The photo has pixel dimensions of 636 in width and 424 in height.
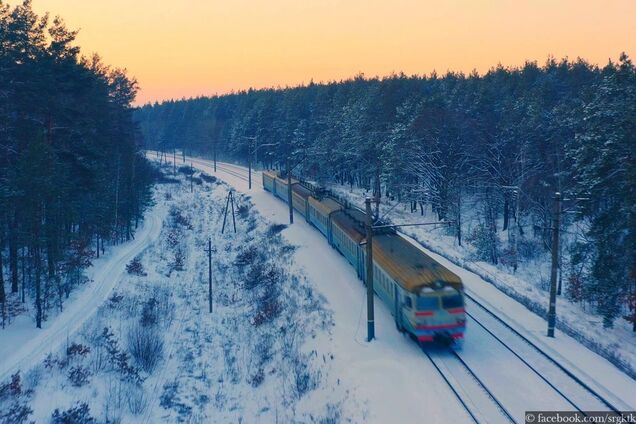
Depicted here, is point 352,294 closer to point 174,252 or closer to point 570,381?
point 570,381

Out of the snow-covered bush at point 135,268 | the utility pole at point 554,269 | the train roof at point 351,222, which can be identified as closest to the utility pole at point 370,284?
the train roof at point 351,222

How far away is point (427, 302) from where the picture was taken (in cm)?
1856

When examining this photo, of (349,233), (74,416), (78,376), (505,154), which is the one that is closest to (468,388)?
(74,416)

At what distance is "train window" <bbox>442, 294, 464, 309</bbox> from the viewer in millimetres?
18766

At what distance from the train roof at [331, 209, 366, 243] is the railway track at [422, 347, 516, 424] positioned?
10079 mm

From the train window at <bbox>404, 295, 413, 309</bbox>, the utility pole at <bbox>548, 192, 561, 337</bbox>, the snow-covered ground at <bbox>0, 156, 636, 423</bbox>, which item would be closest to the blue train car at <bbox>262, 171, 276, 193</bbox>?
the snow-covered ground at <bbox>0, 156, 636, 423</bbox>

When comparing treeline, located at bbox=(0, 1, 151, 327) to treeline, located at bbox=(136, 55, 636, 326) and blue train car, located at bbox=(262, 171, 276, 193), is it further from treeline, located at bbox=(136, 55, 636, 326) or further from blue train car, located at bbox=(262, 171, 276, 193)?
blue train car, located at bbox=(262, 171, 276, 193)

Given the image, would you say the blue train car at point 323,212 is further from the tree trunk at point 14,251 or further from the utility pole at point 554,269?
the tree trunk at point 14,251

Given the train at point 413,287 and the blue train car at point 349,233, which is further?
the blue train car at point 349,233

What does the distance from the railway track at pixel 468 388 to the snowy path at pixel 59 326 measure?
58.0 feet

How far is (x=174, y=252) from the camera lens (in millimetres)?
45062

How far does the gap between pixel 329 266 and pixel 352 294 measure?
20.0 ft

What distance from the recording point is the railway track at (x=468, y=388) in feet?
48.5

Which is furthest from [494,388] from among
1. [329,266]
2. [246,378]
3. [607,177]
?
[329,266]
